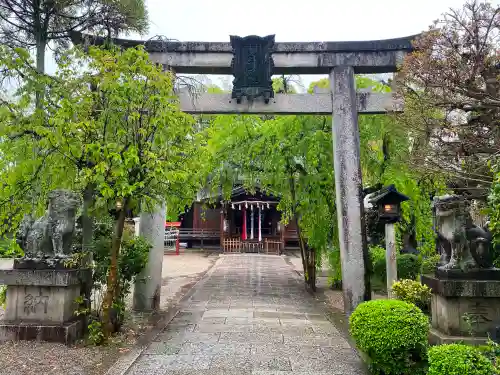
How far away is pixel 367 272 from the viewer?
8320 millimetres

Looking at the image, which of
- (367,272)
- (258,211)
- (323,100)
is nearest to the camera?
(367,272)

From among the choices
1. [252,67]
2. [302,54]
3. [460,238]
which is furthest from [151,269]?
[460,238]

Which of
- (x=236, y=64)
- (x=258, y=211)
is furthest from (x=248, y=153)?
(x=258, y=211)

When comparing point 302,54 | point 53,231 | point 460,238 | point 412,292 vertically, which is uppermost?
point 302,54

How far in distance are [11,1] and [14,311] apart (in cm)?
582

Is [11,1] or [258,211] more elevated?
[11,1]

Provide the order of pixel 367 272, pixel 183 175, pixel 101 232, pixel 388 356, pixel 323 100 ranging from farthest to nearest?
pixel 323 100
pixel 367 272
pixel 101 232
pixel 183 175
pixel 388 356

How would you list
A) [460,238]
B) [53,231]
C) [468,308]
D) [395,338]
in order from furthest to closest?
[53,231]
[460,238]
[468,308]
[395,338]

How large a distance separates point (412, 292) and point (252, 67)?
18.2ft

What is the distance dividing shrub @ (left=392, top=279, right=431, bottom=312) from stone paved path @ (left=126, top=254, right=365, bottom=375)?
1.13m

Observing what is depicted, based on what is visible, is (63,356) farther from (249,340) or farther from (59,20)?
(59,20)

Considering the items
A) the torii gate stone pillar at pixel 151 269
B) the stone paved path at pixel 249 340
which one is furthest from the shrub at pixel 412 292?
the torii gate stone pillar at pixel 151 269

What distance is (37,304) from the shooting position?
602 centimetres

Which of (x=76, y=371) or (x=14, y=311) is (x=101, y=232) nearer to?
(x=14, y=311)
